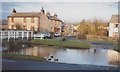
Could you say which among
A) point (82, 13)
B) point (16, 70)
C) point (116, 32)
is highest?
point (82, 13)

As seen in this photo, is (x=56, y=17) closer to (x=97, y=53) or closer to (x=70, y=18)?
(x=70, y=18)

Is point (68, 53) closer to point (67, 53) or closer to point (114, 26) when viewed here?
point (67, 53)

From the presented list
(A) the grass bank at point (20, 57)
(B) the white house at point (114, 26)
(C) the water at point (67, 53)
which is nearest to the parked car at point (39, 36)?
(C) the water at point (67, 53)

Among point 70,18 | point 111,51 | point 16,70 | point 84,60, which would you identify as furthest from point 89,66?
point 16,70

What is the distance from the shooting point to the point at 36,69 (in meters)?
5.09

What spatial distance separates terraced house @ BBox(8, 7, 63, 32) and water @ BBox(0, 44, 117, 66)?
0.32 m

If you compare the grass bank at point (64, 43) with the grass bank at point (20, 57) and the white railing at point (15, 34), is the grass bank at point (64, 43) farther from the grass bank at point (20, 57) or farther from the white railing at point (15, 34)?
the grass bank at point (20, 57)

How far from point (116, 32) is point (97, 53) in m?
0.48

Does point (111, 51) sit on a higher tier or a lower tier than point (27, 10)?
lower

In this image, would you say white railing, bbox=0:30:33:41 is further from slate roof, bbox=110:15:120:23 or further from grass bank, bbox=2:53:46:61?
slate roof, bbox=110:15:120:23

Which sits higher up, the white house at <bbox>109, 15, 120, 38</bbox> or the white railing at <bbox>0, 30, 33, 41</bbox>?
the white house at <bbox>109, 15, 120, 38</bbox>

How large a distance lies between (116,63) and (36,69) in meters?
1.34

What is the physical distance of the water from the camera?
5.15 m

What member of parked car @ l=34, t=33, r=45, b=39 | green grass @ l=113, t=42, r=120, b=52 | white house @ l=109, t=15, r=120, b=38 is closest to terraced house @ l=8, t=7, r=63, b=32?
parked car @ l=34, t=33, r=45, b=39
